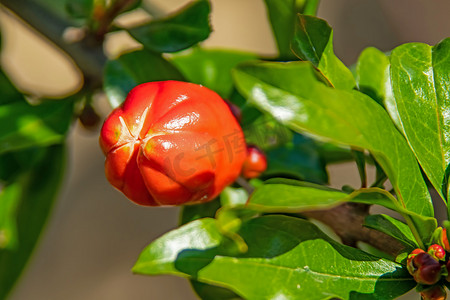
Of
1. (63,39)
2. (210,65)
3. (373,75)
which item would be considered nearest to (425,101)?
(373,75)

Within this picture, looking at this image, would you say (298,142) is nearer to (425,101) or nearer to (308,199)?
(425,101)

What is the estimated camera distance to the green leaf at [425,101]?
1.79ft

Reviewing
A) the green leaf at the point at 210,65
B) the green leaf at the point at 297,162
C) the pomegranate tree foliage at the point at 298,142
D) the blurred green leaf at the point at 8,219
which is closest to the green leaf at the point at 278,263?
the pomegranate tree foliage at the point at 298,142

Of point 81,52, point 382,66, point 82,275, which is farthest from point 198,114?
point 82,275

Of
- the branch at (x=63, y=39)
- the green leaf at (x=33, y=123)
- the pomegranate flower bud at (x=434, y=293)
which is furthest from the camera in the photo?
the branch at (x=63, y=39)

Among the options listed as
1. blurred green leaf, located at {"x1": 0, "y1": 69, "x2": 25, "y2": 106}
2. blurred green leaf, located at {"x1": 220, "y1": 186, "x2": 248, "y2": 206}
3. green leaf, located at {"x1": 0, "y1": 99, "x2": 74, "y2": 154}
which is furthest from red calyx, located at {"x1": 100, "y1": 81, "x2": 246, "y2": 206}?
blurred green leaf, located at {"x1": 0, "y1": 69, "x2": 25, "y2": 106}

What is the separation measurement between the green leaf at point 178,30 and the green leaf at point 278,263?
0.90 feet

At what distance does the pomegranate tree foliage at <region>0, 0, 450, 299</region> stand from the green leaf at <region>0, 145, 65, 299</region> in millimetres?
138

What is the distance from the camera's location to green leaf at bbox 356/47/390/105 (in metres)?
0.60

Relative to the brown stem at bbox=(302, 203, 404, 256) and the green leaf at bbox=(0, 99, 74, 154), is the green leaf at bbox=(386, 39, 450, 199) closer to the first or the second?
the brown stem at bbox=(302, 203, 404, 256)

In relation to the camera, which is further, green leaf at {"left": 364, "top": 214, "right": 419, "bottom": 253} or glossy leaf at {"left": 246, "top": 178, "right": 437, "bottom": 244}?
green leaf at {"left": 364, "top": 214, "right": 419, "bottom": 253}

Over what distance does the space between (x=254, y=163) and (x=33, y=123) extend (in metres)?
0.31

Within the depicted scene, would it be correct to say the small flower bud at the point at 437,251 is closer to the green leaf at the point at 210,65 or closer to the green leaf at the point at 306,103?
the green leaf at the point at 306,103

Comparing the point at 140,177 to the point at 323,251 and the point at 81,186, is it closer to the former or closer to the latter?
the point at 323,251
